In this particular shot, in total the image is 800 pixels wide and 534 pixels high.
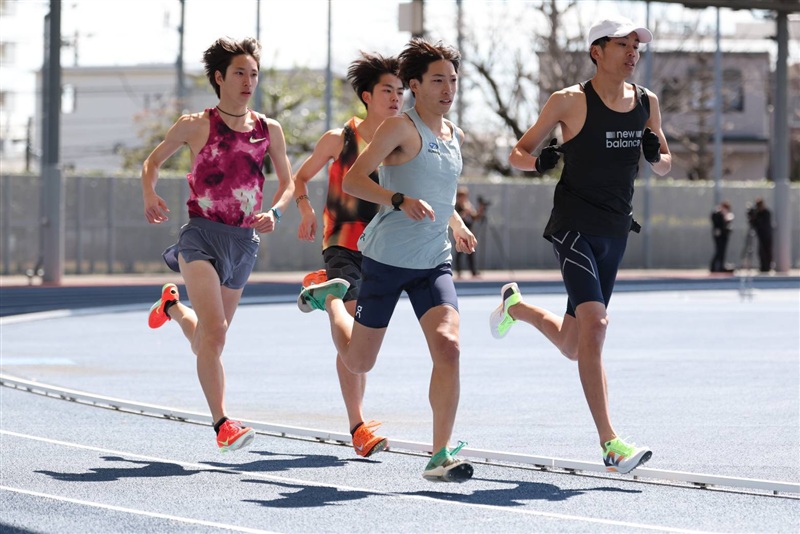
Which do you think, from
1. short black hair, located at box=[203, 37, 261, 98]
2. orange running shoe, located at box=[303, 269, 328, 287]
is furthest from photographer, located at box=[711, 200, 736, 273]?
short black hair, located at box=[203, 37, 261, 98]

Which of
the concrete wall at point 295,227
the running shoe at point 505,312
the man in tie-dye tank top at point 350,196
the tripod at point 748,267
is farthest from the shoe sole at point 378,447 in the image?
the concrete wall at point 295,227

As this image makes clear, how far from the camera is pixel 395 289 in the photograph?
734 cm

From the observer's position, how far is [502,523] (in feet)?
20.5

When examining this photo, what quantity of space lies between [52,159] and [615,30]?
74.5 feet

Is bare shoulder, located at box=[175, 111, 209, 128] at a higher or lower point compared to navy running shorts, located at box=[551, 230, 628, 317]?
higher

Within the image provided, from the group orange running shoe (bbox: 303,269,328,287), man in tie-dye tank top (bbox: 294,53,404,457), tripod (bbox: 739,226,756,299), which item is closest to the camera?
man in tie-dye tank top (bbox: 294,53,404,457)

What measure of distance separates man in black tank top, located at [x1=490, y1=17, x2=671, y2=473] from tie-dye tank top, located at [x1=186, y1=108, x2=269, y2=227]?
56.5 inches

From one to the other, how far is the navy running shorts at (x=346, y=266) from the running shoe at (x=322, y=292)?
6cm

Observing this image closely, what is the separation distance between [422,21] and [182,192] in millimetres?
12756

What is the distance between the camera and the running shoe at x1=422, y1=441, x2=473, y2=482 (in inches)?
274

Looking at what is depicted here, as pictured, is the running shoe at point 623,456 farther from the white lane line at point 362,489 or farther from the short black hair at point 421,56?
the short black hair at point 421,56

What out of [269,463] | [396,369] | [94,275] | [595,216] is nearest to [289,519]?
[269,463]

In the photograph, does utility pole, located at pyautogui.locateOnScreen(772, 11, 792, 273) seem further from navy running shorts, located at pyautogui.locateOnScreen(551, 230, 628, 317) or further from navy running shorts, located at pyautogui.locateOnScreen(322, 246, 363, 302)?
navy running shorts, located at pyautogui.locateOnScreen(551, 230, 628, 317)

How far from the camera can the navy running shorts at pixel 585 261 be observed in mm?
7512
